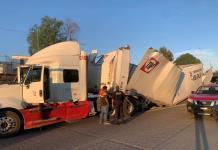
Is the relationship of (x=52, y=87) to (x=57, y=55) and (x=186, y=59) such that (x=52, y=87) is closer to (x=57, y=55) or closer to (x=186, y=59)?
(x=57, y=55)

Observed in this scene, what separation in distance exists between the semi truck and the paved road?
2.11 ft

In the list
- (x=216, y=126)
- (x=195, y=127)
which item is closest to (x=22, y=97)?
(x=195, y=127)

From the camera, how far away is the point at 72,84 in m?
13.6

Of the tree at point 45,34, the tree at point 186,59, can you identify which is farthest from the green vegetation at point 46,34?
the tree at point 186,59

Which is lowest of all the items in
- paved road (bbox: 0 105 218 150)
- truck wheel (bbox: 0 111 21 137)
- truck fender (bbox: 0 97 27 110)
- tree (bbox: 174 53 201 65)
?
paved road (bbox: 0 105 218 150)

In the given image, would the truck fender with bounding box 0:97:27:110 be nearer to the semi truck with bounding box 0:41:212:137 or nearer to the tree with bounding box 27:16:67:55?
the semi truck with bounding box 0:41:212:137

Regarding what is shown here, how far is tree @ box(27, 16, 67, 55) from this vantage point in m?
50.8

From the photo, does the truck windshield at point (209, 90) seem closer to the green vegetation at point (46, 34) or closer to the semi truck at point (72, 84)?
the semi truck at point (72, 84)

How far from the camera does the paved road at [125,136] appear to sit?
906 centimetres

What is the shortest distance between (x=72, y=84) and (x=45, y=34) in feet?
132

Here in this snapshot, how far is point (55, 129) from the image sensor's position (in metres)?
12.5

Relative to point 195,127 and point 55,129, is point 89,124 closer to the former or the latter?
point 55,129

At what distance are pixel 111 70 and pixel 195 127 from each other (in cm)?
508

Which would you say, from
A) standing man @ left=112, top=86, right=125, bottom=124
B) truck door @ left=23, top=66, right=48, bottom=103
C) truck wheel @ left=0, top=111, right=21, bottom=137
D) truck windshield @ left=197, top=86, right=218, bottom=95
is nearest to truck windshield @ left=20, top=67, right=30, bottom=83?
truck door @ left=23, top=66, right=48, bottom=103
